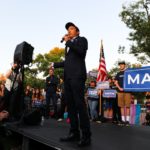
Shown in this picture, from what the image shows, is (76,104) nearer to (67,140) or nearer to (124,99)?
(67,140)

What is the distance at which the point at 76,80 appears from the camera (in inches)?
199

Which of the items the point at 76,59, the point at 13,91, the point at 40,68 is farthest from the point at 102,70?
the point at 40,68

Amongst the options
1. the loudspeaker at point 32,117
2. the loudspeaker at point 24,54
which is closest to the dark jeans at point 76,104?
the loudspeaker at point 32,117

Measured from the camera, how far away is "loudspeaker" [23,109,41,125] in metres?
7.68

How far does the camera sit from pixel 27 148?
6.08 m

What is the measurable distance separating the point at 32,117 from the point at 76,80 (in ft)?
9.89

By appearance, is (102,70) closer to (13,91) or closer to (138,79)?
(13,91)

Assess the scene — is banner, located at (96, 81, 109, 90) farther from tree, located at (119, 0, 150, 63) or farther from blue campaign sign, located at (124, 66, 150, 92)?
tree, located at (119, 0, 150, 63)

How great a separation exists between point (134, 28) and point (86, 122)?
36346mm

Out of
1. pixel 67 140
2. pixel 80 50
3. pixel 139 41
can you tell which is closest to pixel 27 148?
pixel 67 140

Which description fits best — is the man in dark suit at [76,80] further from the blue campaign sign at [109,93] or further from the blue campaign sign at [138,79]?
the blue campaign sign at [109,93]

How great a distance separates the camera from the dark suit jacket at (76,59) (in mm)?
4922

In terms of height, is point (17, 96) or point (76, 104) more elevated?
point (17, 96)

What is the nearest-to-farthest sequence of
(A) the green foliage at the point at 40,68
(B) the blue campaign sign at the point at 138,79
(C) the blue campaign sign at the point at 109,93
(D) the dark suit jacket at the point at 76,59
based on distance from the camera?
(D) the dark suit jacket at the point at 76,59 → (B) the blue campaign sign at the point at 138,79 → (C) the blue campaign sign at the point at 109,93 → (A) the green foliage at the point at 40,68
